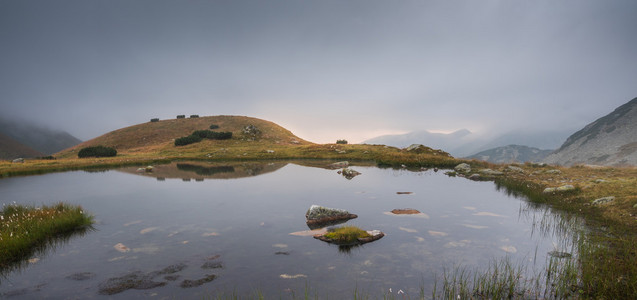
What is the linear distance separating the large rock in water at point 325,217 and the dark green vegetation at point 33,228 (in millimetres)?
12464

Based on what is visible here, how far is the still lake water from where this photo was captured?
8.60 m

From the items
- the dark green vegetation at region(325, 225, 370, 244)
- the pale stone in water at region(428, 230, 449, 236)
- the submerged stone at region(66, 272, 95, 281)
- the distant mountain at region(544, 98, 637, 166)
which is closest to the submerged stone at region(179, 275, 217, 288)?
the submerged stone at region(66, 272, 95, 281)

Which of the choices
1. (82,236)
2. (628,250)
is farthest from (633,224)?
(82,236)

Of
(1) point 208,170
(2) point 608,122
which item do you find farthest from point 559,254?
(2) point 608,122

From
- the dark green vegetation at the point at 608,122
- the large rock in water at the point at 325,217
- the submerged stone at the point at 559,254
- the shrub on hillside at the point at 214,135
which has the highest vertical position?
the dark green vegetation at the point at 608,122

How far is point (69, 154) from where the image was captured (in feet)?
276

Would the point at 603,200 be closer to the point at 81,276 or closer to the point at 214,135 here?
the point at 81,276

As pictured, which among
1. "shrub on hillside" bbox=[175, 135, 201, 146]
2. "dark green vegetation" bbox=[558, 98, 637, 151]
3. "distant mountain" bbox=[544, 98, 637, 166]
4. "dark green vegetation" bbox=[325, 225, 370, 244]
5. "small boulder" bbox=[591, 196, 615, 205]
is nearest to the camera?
"dark green vegetation" bbox=[325, 225, 370, 244]

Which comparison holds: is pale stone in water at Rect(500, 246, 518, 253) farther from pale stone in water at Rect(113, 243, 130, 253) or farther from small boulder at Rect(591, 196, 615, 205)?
pale stone in water at Rect(113, 243, 130, 253)

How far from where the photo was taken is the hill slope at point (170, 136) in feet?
290

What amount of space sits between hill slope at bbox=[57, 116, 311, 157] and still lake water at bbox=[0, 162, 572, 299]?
70312 mm

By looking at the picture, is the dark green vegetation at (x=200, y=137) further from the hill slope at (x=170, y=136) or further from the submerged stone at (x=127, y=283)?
the submerged stone at (x=127, y=283)

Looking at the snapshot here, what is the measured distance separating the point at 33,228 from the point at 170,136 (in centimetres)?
9869

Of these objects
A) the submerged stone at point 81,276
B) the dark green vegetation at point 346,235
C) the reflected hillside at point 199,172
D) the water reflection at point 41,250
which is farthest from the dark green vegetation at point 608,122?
the water reflection at point 41,250
